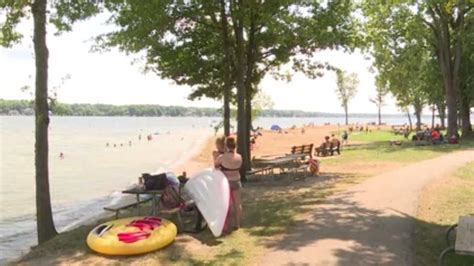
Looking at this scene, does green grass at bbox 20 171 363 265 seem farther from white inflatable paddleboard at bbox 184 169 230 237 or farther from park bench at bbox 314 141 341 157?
park bench at bbox 314 141 341 157

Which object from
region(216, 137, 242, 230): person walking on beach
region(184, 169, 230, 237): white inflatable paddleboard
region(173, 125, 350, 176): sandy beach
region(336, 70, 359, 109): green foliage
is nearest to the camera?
region(184, 169, 230, 237): white inflatable paddleboard

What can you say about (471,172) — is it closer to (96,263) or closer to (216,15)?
(216,15)

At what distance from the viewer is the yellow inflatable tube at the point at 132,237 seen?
851 cm

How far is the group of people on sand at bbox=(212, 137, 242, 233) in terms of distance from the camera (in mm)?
9734

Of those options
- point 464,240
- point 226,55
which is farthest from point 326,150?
point 464,240

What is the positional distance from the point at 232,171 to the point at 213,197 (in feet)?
1.98

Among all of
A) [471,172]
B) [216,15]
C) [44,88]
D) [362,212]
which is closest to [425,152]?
[471,172]

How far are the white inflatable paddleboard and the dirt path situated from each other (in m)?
1.08

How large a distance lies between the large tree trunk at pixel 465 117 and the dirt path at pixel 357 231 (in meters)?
24.9

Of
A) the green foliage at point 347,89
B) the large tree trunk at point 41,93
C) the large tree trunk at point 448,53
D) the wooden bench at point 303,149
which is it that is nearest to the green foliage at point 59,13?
the large tree trunk at point 41,93

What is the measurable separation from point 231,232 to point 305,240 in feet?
5.02

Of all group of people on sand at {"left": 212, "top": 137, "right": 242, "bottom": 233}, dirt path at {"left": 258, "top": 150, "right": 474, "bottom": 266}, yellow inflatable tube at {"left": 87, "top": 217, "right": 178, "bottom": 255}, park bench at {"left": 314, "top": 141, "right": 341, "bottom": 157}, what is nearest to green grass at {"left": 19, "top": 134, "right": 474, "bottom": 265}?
yellow inflatable tube at {"left": 87, "top": 217, "right": 178, "bottom": 255}

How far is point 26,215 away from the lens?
17.8m

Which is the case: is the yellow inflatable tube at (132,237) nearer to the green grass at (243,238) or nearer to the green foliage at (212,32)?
the green grass at (243,238)
